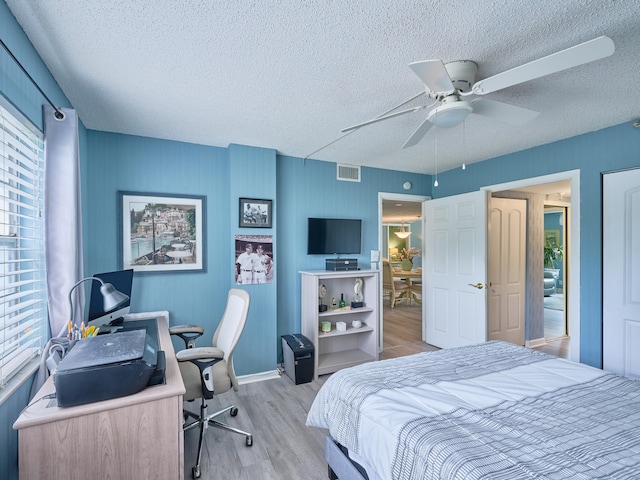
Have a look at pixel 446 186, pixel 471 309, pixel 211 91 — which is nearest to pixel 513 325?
pixel 471 309

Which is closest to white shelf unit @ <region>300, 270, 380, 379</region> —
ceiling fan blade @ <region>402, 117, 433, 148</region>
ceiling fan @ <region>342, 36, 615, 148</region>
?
ceiling fan blade @ <region>402, 117, 433, 148</region>

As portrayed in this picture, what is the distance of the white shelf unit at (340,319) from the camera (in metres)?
3.46

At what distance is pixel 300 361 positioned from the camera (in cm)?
322

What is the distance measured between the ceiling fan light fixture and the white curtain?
2.17 m

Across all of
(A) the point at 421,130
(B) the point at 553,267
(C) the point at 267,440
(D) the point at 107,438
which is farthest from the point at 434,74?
(B) the point at 553,267

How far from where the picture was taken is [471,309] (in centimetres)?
383

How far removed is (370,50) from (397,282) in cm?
663

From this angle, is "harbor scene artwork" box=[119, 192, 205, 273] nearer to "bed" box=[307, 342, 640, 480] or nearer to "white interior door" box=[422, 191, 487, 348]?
"bed" box=[307, 342, 640, 480]

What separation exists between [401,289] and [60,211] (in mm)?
6909

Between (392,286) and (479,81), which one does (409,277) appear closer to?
(392,286)

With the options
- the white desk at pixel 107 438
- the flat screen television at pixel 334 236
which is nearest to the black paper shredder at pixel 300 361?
the flat screen television at pixel 334 236

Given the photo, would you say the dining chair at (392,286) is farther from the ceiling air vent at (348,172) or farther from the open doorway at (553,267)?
the ceiling air vent at (348,172)

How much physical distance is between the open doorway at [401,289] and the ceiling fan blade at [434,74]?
270 cm

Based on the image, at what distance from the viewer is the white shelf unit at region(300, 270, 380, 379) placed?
3.46m
